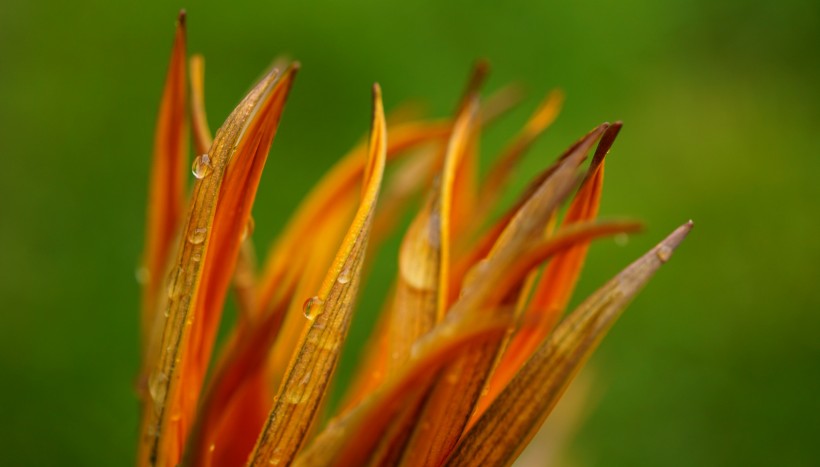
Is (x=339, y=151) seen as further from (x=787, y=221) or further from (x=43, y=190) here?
(x=787, y=221)

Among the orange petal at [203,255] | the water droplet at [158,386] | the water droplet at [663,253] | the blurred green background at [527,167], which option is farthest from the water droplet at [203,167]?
the blurred green background at [527,167]

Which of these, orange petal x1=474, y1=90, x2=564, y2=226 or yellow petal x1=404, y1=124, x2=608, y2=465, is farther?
orange petal x1=474, y1=90, x2=564, y2=226

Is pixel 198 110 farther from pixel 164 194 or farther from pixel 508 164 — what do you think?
pixel 508 164

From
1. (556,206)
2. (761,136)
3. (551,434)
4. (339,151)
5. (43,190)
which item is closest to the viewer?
(556,206)

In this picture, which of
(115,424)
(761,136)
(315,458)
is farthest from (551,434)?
(761,136)

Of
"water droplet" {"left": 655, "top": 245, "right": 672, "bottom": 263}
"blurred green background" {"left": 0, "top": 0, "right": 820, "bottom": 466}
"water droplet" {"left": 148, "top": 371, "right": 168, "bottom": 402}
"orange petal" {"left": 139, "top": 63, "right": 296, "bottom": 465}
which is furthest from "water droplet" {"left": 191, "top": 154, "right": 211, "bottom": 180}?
"blurred green background" {"left": 0, "top": 0, "right": 820, "bottom": 466}

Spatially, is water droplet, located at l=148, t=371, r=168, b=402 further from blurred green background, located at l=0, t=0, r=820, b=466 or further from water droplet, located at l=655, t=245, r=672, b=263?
blurred green background, located at l=0, t=0, r=820, b=466

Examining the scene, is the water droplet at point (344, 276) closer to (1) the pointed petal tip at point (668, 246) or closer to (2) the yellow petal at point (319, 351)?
(2) the yellow petal at point (319, 351)
